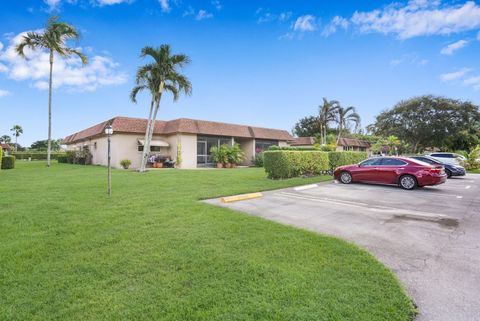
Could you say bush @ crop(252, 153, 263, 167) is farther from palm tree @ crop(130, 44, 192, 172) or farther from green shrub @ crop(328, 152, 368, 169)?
palm tree @ crop(130, 44, 192, 172)

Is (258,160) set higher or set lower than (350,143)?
lower

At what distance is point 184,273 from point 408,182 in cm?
1096

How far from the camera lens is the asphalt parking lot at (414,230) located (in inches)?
109

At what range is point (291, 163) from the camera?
13.7 metres

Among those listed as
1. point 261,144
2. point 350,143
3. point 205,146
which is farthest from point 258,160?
point 350,143

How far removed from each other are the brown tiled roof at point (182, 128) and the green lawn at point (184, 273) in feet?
56.0

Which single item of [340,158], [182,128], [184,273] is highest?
[182,128]

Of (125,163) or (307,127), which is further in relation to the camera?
(307,127)

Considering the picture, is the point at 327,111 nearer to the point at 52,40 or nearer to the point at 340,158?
the point at 340,158

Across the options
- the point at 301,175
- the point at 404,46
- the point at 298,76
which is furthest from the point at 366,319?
the point at 298,76

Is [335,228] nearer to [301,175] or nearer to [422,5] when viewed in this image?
[301,175]

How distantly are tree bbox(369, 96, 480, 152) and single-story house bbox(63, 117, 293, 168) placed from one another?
23764 mm

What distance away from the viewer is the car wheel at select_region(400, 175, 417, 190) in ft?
34.8

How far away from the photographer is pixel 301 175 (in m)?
14.9
